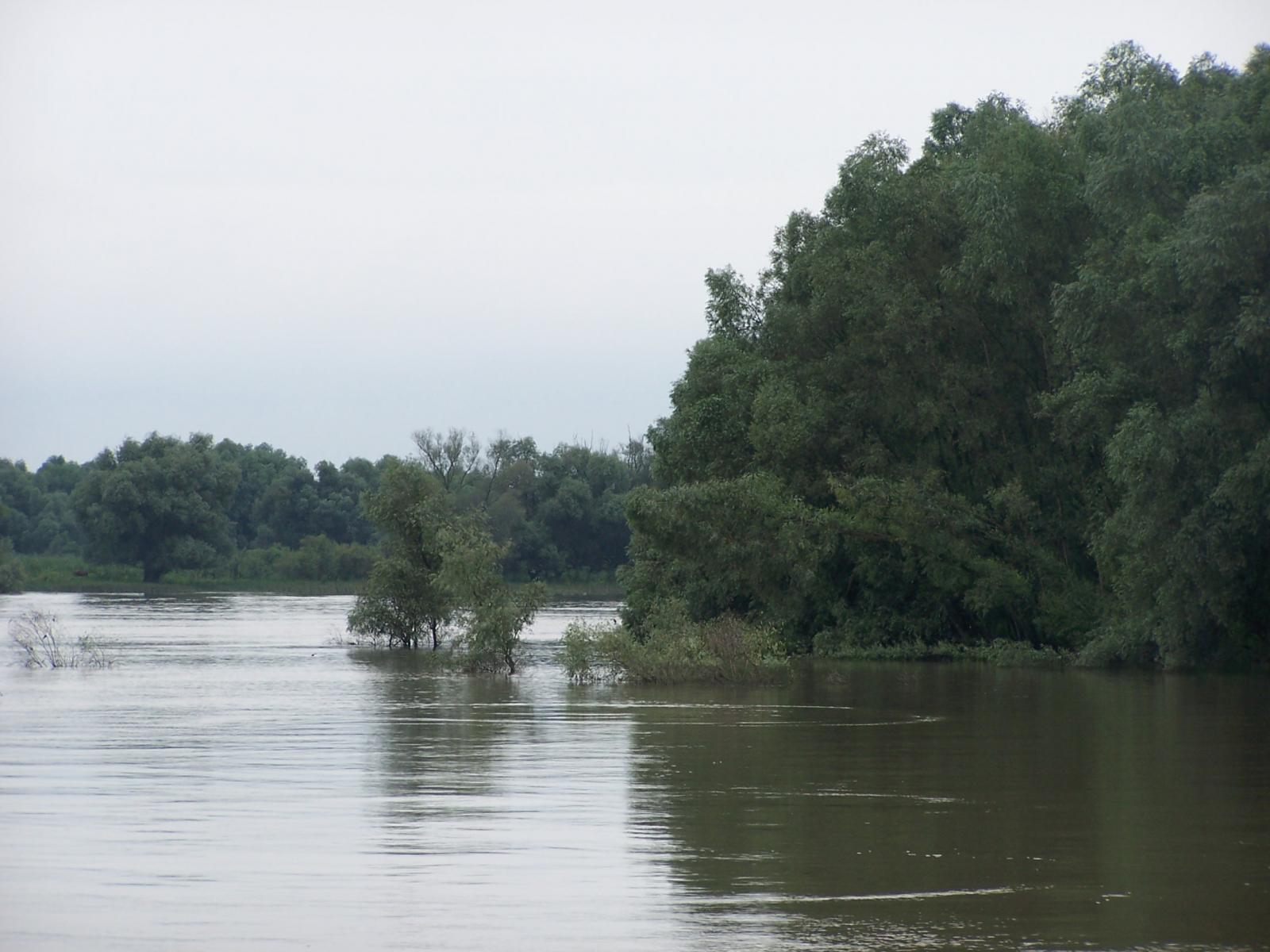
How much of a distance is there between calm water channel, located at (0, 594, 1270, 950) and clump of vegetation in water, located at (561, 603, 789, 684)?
3.68 metres

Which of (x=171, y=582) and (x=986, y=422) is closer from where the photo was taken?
(x=986, y=422)

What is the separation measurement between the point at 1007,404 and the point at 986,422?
976 millimetres

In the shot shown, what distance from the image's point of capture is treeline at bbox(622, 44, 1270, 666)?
32.1 metres

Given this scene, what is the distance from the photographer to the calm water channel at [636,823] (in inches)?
396

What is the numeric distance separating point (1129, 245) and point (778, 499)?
12.2m

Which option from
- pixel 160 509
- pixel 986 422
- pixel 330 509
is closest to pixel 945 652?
pixel 986 422

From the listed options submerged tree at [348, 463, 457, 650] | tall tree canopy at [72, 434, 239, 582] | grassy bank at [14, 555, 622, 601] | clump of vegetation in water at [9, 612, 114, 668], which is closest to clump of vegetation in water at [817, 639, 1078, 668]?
submerged tree at [348, 463, 457, 650]

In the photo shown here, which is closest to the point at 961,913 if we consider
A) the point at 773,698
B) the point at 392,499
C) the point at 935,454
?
the point at 773,698

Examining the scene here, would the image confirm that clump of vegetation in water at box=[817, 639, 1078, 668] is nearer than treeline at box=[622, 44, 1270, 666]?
No

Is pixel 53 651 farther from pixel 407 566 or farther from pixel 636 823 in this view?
pixel 636 823

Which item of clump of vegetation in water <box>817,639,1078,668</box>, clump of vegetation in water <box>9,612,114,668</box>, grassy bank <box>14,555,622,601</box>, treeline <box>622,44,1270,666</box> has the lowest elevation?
clump of vegetation in water <box>817,639,1078,668</box>

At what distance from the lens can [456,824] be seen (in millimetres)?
14023

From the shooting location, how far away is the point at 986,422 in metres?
43.0

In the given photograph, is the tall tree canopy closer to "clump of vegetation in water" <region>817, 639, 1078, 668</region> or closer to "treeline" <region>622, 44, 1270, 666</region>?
"treeline" <region>622, 44, 1270, 666</region>
